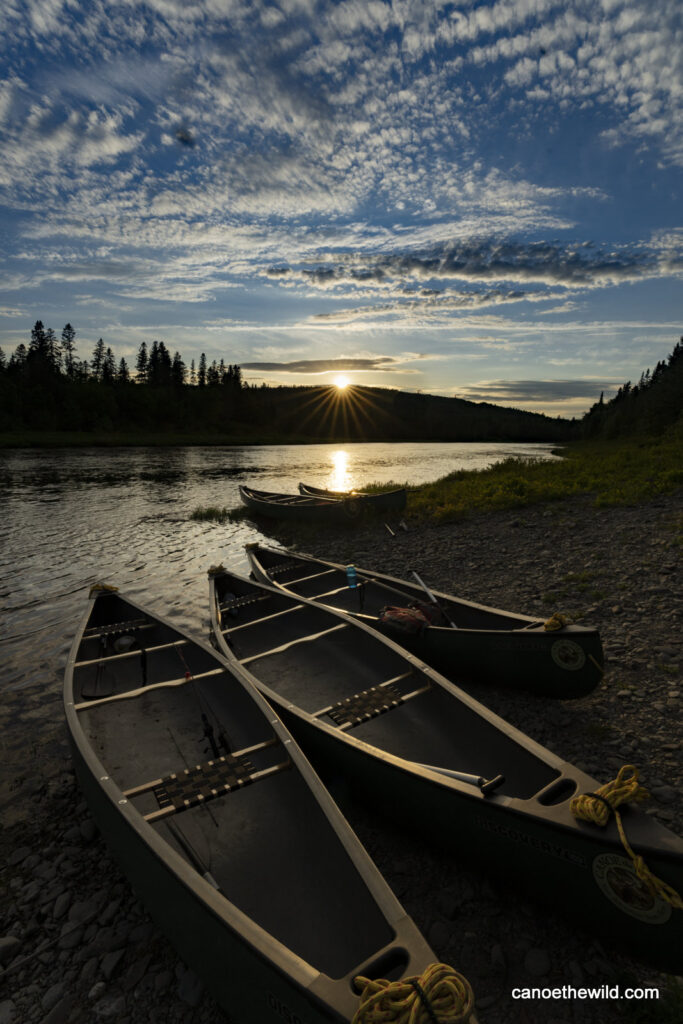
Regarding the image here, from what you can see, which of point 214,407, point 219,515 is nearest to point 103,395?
point 214,407

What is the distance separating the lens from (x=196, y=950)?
3.85m

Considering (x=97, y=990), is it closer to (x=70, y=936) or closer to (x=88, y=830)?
(x=70, y=936)

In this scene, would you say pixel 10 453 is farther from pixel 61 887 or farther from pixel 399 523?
pixel 61 887

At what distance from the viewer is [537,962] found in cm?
419

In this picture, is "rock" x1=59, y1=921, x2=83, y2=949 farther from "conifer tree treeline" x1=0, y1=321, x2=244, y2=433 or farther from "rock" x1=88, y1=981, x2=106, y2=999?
"conifer tree treeline" x1=0, y1=321, x2=244, y2=433

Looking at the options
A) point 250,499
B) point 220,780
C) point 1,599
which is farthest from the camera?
point 250,499

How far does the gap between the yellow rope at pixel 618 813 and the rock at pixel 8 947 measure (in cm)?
Answer: 551

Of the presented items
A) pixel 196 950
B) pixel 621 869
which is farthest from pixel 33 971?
pixel 621 869

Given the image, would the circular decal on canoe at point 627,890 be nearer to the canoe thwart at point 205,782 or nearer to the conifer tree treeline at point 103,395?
the canoe thwart at point 205,782

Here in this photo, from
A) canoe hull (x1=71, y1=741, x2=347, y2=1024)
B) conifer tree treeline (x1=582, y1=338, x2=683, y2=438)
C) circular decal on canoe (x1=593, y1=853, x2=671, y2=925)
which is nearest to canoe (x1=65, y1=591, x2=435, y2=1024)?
canoe hull (x1=71, y1=741, x2=347, y2=1024)

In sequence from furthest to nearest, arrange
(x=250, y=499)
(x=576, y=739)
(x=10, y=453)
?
(x=10, y=453) < (x=250, y=499) < (x=576, y=739)

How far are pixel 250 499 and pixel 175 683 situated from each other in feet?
66.7

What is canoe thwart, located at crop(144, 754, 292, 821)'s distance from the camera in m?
4.89

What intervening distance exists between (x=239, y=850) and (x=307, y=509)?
18.6 m
